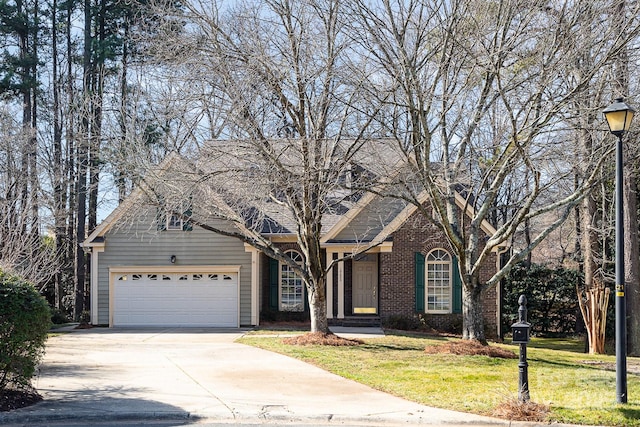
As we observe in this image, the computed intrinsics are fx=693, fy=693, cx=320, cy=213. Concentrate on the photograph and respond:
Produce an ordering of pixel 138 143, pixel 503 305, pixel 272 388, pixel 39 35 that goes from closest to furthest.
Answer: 1. pixel 272 388
2. pixel 138 143
3. pixel 503 305
4. pixel 39 35

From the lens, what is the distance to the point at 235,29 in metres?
16.1

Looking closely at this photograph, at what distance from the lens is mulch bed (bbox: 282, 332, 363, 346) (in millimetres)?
17438

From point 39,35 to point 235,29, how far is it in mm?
20192

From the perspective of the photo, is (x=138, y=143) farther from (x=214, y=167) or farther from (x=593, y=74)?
(x=593, y=74)

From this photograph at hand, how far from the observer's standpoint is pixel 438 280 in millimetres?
23469

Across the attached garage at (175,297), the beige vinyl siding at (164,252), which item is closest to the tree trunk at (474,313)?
the beige vinyl siding at (164,252)

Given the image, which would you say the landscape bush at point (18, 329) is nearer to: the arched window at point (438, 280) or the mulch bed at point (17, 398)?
the mulch bed at point (17, 398)

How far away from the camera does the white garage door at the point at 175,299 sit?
23.6 metres

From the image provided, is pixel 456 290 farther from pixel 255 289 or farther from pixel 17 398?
pixel 17 398

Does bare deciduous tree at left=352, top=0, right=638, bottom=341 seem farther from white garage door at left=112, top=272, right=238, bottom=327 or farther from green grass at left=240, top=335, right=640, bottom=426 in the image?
white garage door at left=112, top=272, right=238, bottom=327

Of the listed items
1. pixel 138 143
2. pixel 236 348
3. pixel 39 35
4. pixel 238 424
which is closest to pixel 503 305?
pixel 236 348

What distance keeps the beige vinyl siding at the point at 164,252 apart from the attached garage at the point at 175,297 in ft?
0.79

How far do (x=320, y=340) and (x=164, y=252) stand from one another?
8470 millimetres

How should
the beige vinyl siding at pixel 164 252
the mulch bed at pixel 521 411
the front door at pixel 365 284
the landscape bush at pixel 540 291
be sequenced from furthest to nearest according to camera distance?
the landscape bush at pixel 540 291 < the front door at pixel 365 284 < the beige vinyl siding at pixel 164 252 < the mulch bed at pixel 521 411
